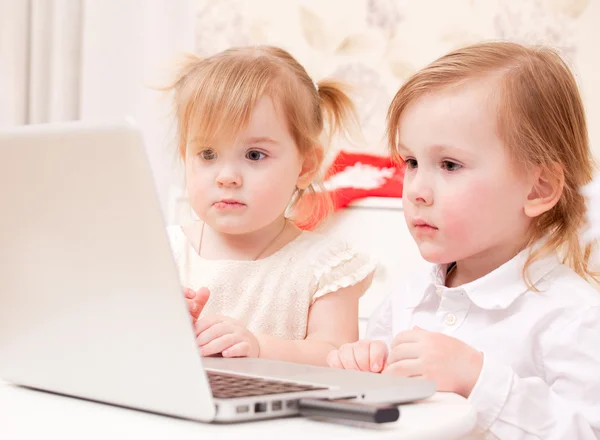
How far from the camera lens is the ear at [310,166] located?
1.42 m

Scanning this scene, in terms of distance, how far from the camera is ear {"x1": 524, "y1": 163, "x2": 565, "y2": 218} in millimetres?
1082

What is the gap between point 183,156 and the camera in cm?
147

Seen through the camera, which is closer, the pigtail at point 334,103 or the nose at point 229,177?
the nose at point 229,177

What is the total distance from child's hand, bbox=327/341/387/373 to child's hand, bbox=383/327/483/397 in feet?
0.18

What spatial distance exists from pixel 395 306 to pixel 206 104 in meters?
0.43

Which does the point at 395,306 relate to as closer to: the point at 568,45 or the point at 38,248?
the point at 38,248

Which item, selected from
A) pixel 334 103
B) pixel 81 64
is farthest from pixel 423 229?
pixel 81 64

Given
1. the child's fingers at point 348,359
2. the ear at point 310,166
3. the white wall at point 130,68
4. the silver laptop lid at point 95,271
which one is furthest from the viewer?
the white wall at point 130,68

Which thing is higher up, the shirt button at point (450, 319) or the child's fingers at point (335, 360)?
the shirt button at point (450, 319)

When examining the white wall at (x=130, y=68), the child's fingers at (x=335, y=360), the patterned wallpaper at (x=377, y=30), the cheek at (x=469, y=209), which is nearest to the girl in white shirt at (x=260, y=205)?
the child's fingers at (x=335, y=360)

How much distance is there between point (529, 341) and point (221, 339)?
0.37m

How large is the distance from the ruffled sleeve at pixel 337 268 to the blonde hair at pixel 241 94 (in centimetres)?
16

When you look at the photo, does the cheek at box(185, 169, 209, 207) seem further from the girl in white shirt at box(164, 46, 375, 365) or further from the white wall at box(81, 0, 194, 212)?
the white wall at box(81, 0, 194, 212)

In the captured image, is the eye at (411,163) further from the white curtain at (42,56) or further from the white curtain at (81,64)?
the white curtain at (42,56)
